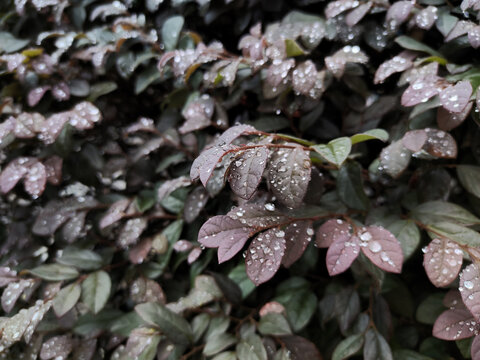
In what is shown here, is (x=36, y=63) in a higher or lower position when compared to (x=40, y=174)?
higher

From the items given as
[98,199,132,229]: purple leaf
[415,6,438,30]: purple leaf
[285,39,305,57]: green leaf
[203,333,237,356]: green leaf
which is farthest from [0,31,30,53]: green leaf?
[415,6,438,30]: purple leaf

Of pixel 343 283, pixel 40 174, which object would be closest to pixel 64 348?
pixel 40 174

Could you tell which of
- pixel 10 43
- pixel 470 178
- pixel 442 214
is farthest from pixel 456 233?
pixel 10 43

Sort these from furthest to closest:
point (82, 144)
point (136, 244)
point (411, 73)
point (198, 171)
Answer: point (82, 144) → point (136, 244) → point (411, 73) → point (198, 171)

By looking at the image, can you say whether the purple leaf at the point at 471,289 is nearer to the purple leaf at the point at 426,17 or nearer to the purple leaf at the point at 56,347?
the purple leaf at the point at 426,17

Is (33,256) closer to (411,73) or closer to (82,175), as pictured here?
(82,175)

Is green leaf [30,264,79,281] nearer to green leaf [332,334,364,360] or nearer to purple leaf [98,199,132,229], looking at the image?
purple leaf [98,199,132,229]

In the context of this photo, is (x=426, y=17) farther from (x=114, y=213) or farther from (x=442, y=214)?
(x=114, y=213)
